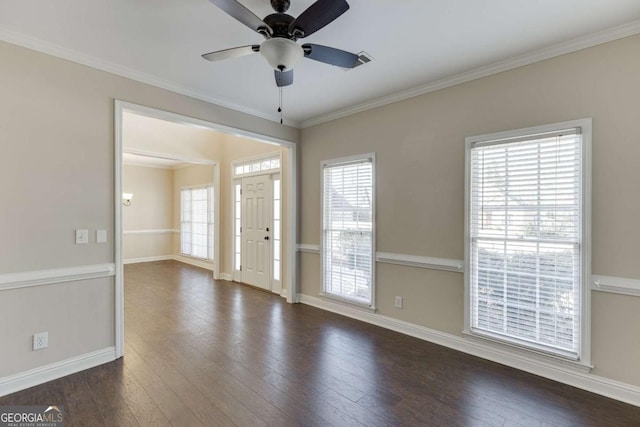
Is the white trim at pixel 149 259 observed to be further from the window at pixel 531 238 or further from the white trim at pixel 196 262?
the window at pixel 531 238

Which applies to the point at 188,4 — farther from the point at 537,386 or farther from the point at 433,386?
the point at 537,386

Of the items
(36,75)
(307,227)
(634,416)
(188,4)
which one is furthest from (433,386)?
(36,75)

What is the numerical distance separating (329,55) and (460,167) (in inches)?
70.6

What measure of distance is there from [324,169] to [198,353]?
2759 millimetres

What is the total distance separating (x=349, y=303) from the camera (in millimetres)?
4035

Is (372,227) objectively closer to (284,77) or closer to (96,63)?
(284,77)

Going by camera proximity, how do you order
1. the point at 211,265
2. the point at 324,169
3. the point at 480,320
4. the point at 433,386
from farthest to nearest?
the point at 211,265, the point at 324,169, the point at 480,320, the point at 433,386

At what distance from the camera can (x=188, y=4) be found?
2025 mm

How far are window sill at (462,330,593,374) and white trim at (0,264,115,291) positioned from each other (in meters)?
3.55

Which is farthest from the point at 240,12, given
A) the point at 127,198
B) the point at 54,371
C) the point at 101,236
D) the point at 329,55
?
the point at 127,198

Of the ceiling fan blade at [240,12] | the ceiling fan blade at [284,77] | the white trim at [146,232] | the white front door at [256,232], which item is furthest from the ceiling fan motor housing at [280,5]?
the white trim at [146,232]

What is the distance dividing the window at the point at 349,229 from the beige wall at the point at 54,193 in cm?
251

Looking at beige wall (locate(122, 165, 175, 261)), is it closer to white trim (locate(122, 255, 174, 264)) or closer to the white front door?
white trim (locate(122, 255, 174, 264))

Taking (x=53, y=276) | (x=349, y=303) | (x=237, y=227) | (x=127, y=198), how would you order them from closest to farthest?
(x=53, y=276) → (x=349, y=303) → (x=237, y=227) → (x=127, y=198)
